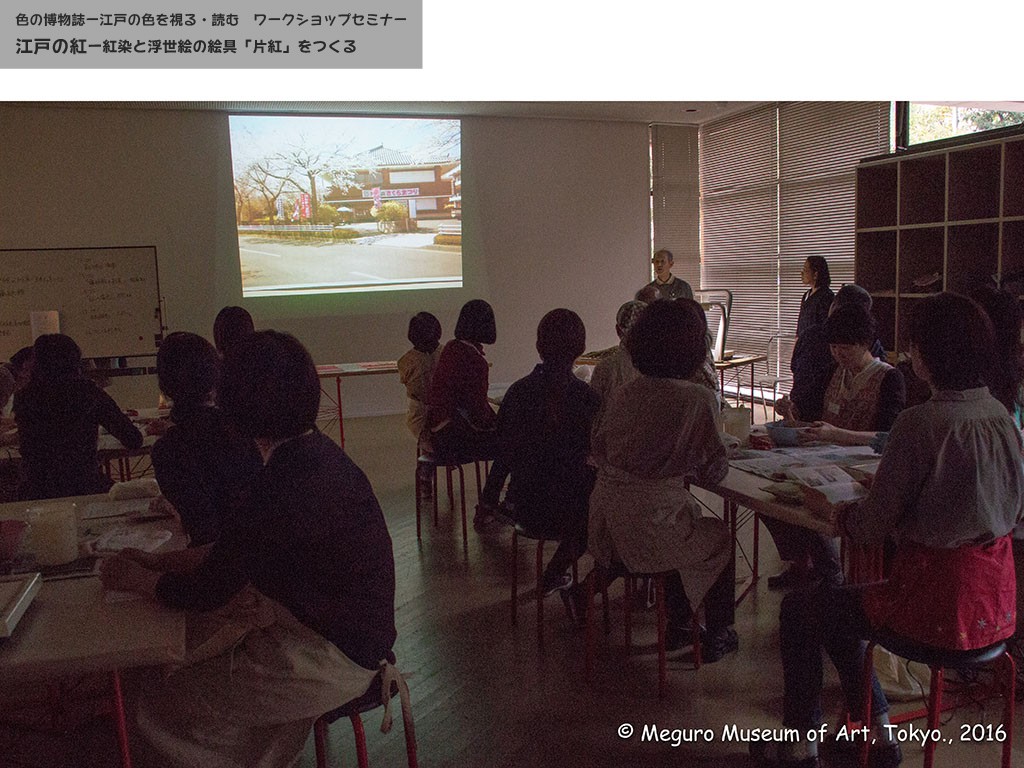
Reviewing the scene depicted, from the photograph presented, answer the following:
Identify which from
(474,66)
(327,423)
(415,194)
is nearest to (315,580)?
(474,66)

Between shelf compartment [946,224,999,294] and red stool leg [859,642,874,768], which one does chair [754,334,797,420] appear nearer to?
shelf compartment [946,224,999,294]

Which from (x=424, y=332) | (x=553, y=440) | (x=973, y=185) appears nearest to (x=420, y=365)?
(x=424, y=332)

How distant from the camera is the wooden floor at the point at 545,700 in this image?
7.24ft

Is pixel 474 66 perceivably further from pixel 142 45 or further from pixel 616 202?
pixel 616 202

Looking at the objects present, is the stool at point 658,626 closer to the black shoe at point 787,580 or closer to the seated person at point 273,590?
the black shoe at point 787,580

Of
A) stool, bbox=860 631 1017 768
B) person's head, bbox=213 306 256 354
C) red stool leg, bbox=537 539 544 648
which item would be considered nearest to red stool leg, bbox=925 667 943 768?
stool, bbox=860 631 1017 768

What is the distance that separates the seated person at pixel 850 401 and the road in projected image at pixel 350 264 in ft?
17.7

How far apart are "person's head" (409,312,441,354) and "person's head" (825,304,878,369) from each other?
207 cm

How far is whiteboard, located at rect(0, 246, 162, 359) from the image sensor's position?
6.12 metres

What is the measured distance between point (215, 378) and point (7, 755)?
1152 millimetres

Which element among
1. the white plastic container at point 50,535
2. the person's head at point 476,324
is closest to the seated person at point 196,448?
the white plastic container at point 50,535

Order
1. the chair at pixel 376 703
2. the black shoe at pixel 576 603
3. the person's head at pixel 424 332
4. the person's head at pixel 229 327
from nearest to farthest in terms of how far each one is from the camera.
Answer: the chair at pixel 376 703 < the black shoe at pixel 576 603 < the person's head at pixel 229 327 < the person's head at pixel 424 332

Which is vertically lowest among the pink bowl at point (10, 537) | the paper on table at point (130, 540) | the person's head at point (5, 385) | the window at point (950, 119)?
the paper on table at point (130, 540)

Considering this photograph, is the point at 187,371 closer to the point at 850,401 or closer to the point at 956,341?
the point at 956,341
